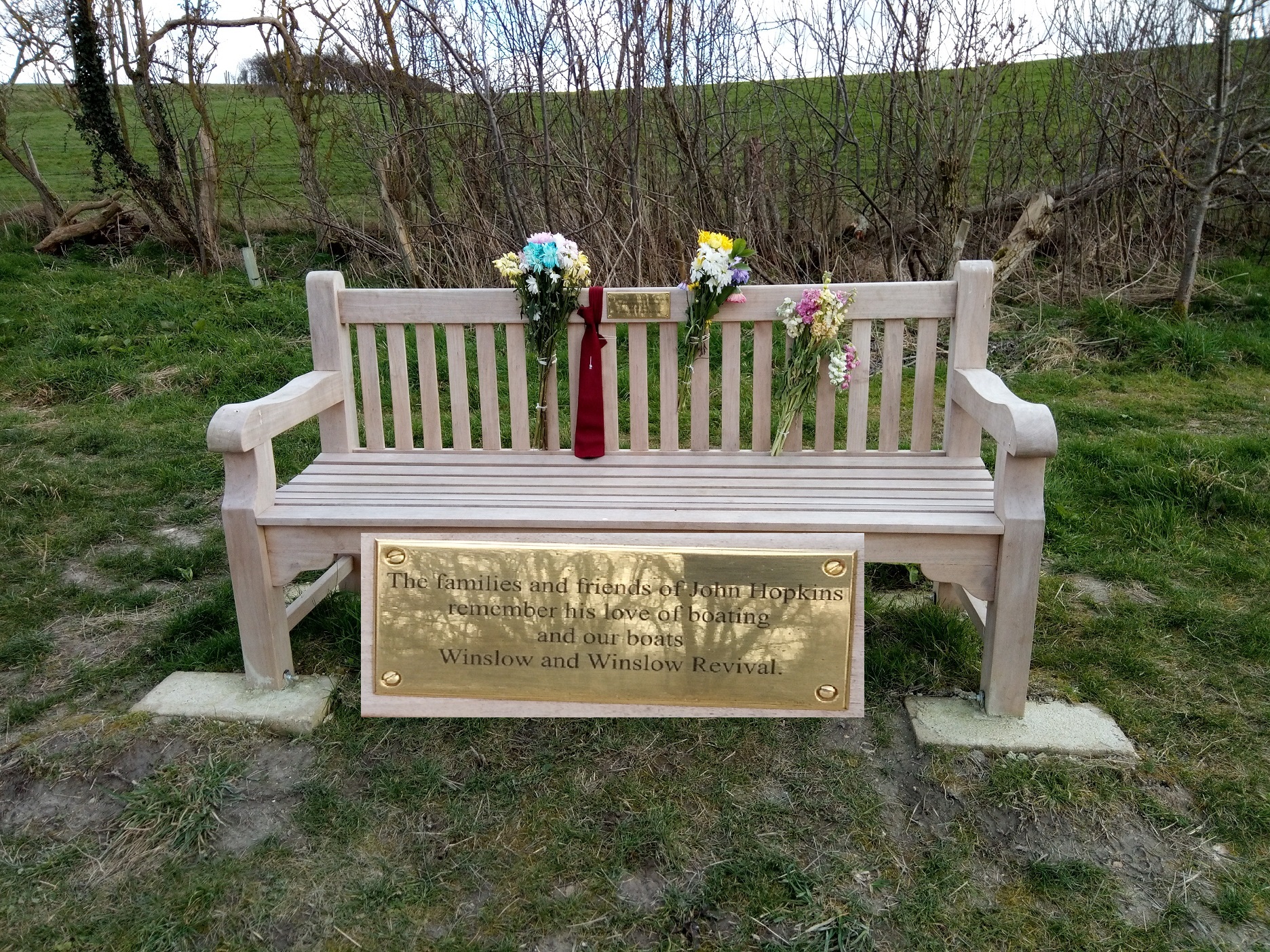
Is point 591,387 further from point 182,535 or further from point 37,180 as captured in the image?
point 37,180

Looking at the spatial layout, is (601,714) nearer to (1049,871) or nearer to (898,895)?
(898,895)

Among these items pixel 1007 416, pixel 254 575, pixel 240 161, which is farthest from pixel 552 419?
pixel 240 161

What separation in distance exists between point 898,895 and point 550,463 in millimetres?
1768

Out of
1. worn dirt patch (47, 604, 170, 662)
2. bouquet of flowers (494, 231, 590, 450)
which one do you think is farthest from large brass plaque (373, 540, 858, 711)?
worn dirt patch (47, 604, 170, 662)

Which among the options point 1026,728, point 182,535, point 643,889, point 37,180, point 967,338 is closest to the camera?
point 643,889

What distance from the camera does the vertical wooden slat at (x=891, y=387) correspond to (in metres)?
3.07

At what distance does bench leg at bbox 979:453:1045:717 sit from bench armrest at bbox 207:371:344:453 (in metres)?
2.12

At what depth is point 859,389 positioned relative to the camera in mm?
3139

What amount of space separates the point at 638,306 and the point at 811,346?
60cm

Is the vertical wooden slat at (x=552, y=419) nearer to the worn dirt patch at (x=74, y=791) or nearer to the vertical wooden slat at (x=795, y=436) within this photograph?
the vertical wooden slat at (x=795, y=436)

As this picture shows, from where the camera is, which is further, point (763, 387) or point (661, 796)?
point (763, 387)

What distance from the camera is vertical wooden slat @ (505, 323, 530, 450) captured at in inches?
125

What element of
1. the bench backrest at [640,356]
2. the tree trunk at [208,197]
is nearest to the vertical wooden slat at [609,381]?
the bench backrest at [640,356]

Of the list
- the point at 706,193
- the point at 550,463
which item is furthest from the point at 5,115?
the point at 550,463
